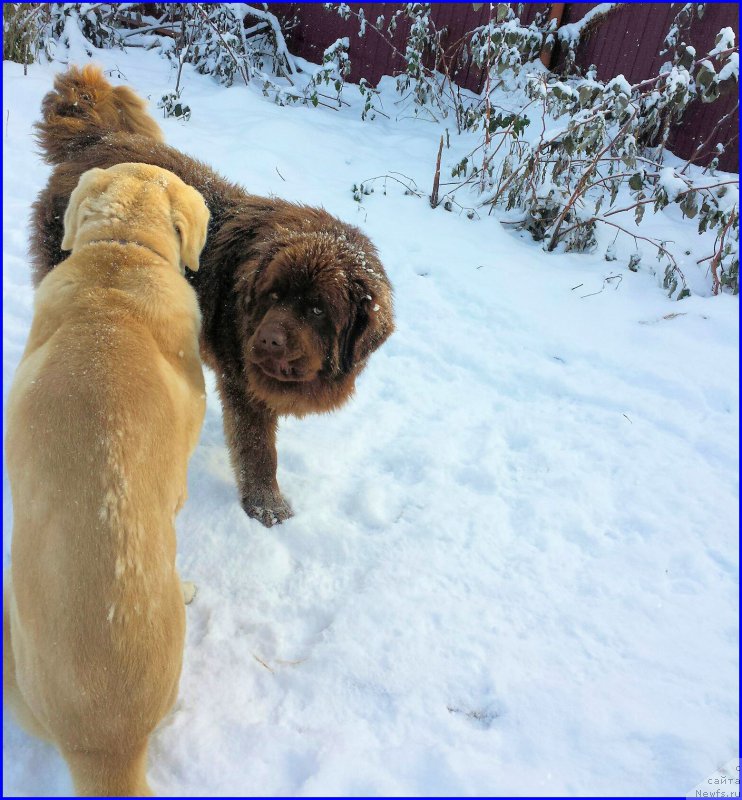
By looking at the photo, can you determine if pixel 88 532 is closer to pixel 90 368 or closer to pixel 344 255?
pixel 90 368

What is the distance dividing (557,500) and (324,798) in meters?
1.73

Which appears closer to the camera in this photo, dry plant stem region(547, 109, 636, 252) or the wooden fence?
dry plant stem region(547, 109, 636, 252)

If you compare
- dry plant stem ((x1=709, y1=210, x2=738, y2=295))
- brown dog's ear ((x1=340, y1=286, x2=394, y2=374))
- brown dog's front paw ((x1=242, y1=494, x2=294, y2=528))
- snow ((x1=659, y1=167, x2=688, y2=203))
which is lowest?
brown dog's front paw ((x1=242, y1=494, x2=294, y2=528))

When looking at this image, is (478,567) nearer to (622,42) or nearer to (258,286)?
(258,286)

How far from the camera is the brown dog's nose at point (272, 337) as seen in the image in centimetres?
229

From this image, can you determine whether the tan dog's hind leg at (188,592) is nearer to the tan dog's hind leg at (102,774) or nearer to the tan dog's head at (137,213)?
the tan dog's hind leg at (102,774)

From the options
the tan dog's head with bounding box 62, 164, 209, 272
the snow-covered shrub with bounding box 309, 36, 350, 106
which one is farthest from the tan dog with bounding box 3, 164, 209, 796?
the snow-covered shrub with bounding box 309, 36, 350, 106

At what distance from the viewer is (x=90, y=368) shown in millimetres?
1642

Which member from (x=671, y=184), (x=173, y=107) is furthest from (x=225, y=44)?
(x=671, y=184)

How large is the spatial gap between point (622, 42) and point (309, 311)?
6.16 meters

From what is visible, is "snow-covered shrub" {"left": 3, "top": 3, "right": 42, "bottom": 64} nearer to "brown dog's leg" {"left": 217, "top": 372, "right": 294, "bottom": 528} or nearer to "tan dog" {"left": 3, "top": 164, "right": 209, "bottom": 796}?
"brown dog's leg" {"left": 217, "top": 372, "right": 294, "bottom": 528}

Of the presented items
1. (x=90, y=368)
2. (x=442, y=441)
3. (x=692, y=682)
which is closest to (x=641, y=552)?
(x=692, y=682)

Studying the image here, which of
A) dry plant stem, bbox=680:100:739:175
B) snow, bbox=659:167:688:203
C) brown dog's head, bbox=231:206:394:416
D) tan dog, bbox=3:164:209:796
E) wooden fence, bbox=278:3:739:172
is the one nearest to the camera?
tan dog, bbox=3:164:209:796

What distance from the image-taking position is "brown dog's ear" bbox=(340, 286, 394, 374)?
2514mm
